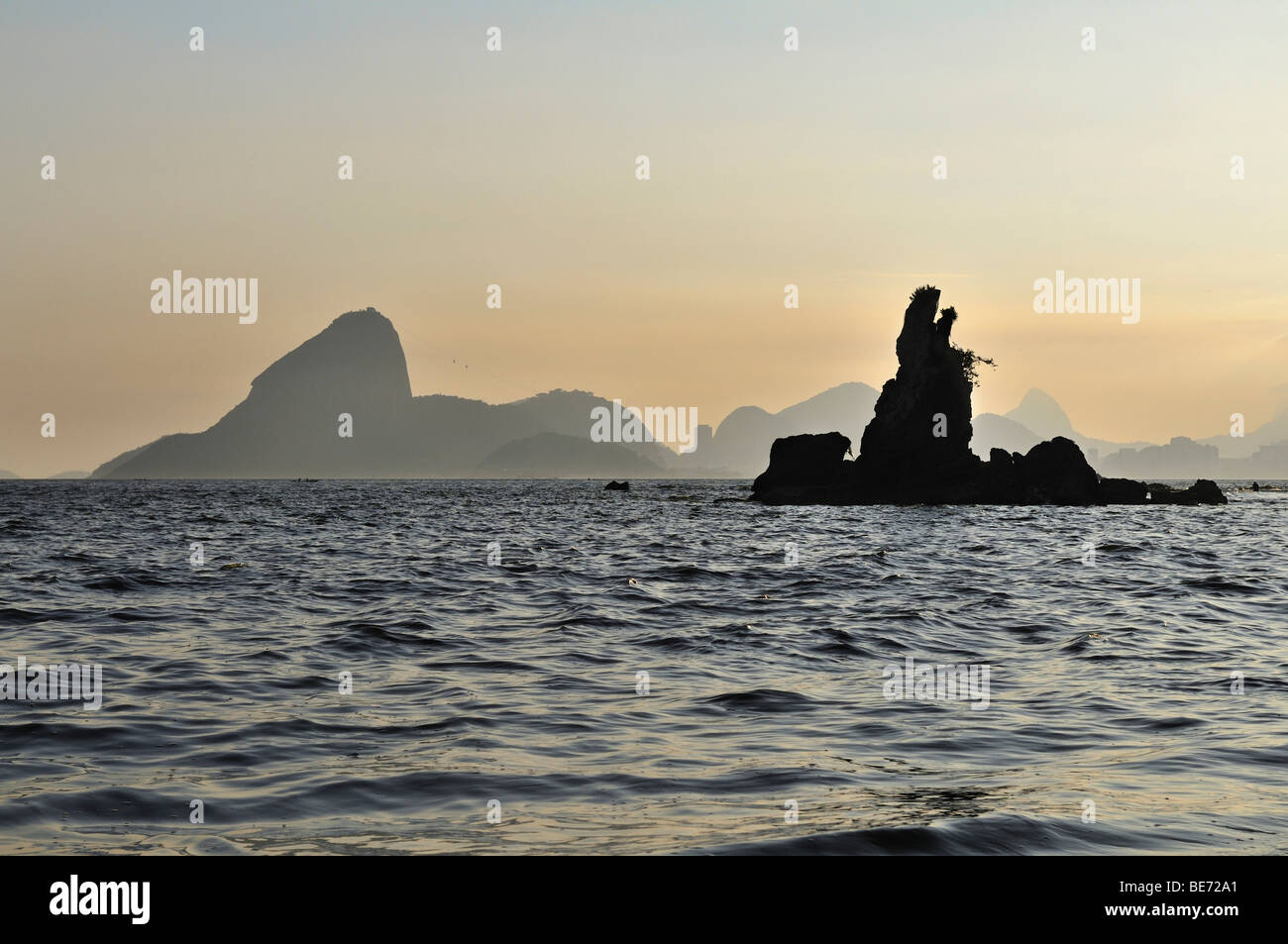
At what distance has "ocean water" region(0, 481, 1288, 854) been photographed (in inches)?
321

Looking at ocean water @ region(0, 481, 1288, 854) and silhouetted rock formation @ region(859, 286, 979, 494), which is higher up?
silhouetted rock formation @ region(859, 286, 979, 494)

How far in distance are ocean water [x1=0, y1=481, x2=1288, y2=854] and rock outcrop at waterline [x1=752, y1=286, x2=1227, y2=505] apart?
199 ft

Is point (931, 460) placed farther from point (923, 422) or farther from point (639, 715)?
point (639, 715)

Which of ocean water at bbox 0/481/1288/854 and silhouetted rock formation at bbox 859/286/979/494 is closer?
ocean water at bbox 0/481/1288/854

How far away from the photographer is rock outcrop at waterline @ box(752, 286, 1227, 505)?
9006cm

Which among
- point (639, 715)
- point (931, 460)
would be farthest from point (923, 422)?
point (639, 715)

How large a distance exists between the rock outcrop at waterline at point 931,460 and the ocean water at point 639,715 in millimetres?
60748

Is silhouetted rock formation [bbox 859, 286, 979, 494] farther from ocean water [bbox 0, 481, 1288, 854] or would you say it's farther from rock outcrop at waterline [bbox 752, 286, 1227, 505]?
ocean water [bbox 0, 481, 1288, 854]

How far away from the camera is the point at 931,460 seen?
9069 centimetres

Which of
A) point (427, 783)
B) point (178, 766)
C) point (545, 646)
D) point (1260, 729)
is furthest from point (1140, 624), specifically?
point (178, 766)

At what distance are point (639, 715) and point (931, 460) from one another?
82.1m

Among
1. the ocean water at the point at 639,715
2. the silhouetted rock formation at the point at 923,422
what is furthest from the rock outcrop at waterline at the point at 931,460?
the ocean water at the point at 639,715

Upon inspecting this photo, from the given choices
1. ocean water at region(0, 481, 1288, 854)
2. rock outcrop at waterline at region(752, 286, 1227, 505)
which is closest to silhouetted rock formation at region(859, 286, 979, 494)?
rock outcrop at waterline at region(752, 286, 1227, 505)
